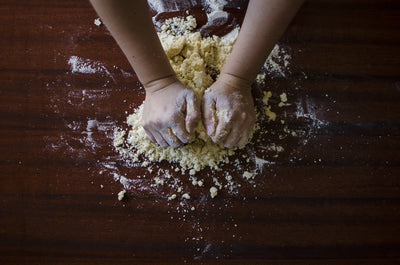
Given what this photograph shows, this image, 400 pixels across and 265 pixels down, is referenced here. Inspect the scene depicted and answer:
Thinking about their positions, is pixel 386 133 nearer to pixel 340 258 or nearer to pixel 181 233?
pixel 340 258

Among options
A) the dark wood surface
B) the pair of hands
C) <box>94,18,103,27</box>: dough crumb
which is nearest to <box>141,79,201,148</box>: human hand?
the pair of hands

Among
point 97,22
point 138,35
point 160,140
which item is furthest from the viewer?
point 97,22

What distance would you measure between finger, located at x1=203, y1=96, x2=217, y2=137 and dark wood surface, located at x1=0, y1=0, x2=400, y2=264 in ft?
0.45

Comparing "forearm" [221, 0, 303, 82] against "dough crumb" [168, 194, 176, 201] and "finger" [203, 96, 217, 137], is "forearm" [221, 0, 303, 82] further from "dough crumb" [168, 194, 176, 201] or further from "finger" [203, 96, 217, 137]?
"dough crumb" [168, 194, 176, 201]

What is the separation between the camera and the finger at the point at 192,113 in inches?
25.3

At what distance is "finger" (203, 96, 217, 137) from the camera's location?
656mm

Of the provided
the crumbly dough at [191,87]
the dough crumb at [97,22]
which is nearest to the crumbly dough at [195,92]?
the crumbly dough at [191,87]

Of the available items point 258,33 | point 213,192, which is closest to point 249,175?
point 213,192

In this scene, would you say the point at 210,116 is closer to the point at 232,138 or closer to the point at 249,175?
the point at 232,138

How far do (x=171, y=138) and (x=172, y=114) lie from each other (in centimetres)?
5

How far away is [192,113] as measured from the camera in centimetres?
64

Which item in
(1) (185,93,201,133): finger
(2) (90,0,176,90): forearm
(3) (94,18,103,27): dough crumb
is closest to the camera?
(2) (90,0,176,90): forearm

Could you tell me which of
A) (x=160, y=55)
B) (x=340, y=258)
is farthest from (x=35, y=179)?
(x=340, y=258)

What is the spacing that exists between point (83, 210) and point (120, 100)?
0.86 ft
